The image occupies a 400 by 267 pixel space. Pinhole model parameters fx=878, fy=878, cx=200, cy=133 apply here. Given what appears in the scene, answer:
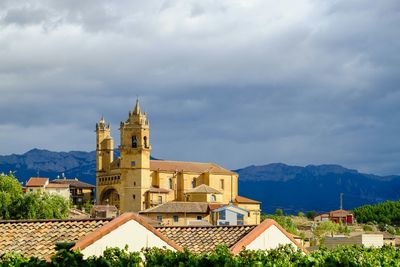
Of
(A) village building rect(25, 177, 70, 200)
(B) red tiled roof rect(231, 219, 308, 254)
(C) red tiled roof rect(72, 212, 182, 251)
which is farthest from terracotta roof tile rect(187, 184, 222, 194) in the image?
(C) red tiled roof rect(72, 212, 182, 251)

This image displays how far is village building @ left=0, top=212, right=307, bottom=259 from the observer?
2388cm

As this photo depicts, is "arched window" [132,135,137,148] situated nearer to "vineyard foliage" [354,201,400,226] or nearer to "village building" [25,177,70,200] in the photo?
"village building" [25,177,70,200]

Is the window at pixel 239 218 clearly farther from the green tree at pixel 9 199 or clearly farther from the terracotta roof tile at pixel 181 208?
the green tree at pixel 9 199

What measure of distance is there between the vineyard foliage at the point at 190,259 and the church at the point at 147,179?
12370 centimetres

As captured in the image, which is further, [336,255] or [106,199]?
[106,199]

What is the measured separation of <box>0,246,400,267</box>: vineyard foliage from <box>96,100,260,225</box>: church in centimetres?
12370

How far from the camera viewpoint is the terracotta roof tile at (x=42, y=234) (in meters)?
24.5

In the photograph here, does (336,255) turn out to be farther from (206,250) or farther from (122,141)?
(122,141)

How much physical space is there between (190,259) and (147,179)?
5547 inches

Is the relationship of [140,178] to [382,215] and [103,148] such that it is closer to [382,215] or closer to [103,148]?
[103,148]

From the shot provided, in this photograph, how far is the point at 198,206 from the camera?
136750mm

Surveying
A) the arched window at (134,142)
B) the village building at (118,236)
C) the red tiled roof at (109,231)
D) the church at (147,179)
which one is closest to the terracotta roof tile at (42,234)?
the village building at (118,236)

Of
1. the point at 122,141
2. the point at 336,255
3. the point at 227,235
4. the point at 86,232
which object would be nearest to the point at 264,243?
the point at 227,235

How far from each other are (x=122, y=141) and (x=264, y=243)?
13908 centimetres
